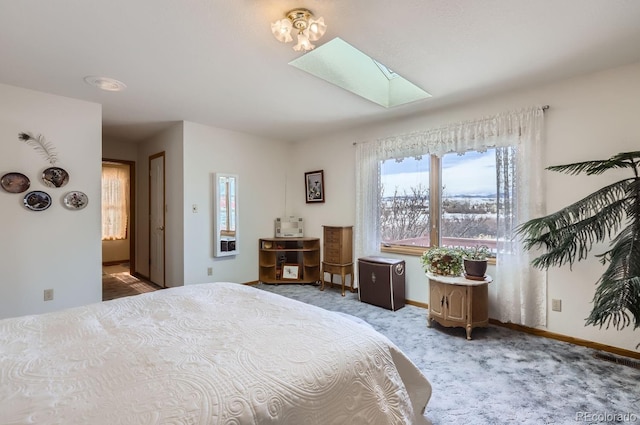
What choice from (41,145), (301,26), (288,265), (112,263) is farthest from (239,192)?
(112,263)

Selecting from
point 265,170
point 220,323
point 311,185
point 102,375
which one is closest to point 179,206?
point 265,170

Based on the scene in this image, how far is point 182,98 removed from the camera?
3076 millimetres

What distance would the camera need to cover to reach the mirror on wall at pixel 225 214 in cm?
420

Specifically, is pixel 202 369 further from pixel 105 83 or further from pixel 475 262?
pixel 105 83

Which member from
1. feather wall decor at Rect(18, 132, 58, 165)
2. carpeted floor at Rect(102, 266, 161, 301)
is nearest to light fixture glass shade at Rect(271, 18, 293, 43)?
feather wall decor at Rect(18, 132, 58, 165)

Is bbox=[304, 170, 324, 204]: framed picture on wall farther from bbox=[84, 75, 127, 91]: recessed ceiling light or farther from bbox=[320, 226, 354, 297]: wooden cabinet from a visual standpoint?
bbox=[84, 75, 127, 91]: recessed ceiling light

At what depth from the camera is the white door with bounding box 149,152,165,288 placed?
14.5 ft

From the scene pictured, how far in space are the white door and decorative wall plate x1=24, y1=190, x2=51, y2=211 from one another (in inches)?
→ 58.3

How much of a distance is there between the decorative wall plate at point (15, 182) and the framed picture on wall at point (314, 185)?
10.9 ft

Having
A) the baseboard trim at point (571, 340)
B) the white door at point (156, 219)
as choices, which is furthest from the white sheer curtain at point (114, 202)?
the baseboard trim at point (571, 340)

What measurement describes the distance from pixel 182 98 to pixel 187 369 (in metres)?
2.87

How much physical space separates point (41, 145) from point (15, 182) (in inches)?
16.6

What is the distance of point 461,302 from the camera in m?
2.78

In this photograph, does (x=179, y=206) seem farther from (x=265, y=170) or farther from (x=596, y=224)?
(x=596, y=224)
